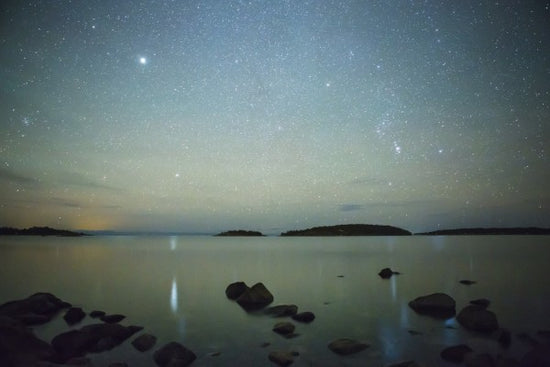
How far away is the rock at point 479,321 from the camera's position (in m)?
15.7

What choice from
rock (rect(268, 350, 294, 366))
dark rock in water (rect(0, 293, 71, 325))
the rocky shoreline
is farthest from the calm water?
dark rock in water (rect(0, 293, 71, 325))

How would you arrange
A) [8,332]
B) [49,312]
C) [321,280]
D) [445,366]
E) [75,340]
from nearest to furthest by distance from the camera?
[8,332], [445,366], [75,340], [49,312], [321,280]

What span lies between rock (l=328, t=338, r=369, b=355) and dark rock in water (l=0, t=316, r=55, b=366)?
1051 centimetres

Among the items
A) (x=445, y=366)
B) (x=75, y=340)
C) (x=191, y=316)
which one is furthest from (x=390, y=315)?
(x=75, y=340)

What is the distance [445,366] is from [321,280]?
22802 millimetres

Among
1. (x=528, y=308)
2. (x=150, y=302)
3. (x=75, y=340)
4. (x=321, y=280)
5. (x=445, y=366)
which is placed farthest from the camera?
(x=321, y=280)

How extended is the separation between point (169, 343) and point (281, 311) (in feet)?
29.7

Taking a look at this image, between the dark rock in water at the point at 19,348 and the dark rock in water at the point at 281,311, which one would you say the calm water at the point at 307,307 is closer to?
the dark rock in water at the point at 281,311

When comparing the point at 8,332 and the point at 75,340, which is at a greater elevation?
the point at 8,332

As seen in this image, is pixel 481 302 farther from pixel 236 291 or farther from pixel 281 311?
pixel 236 291

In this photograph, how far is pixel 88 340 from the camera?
41.9 feet

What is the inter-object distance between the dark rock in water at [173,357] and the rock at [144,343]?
135 centimetres

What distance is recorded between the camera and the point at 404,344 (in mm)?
14305

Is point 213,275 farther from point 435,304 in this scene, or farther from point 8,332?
point 8,332
